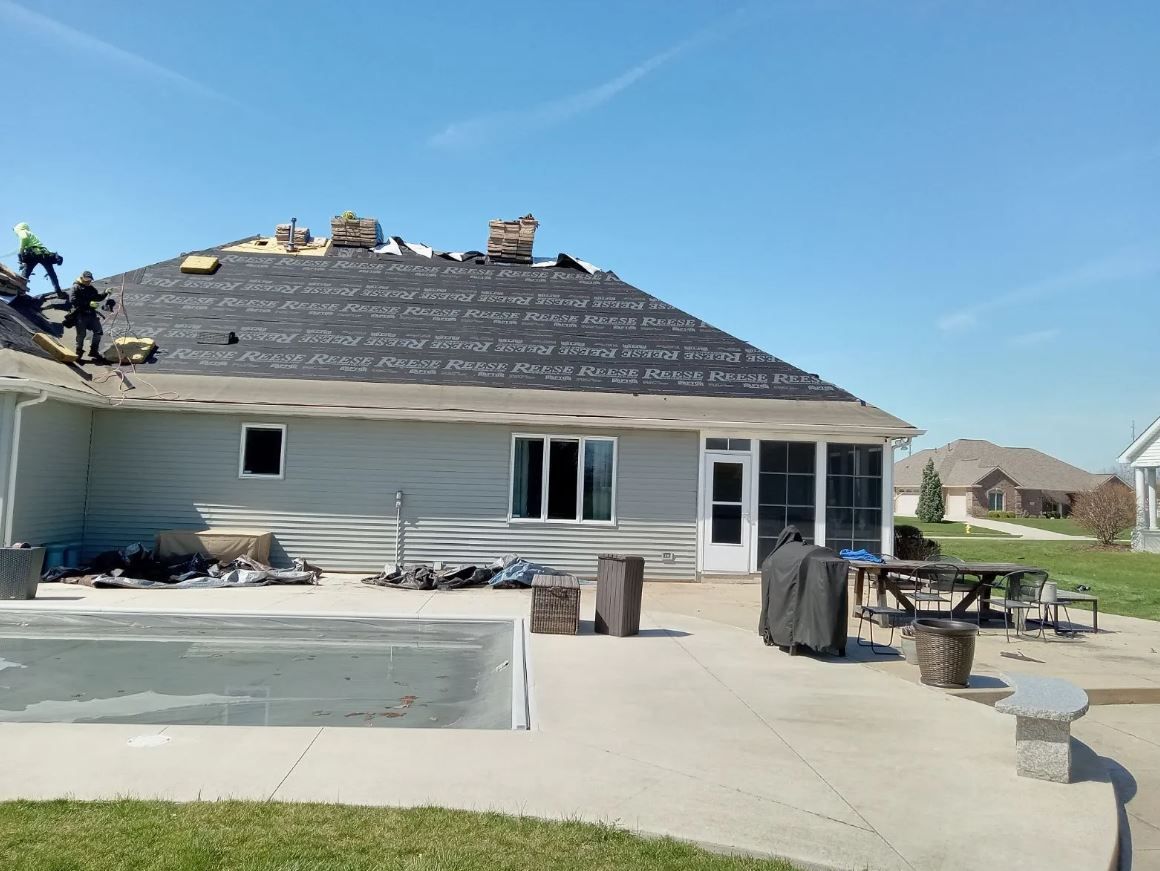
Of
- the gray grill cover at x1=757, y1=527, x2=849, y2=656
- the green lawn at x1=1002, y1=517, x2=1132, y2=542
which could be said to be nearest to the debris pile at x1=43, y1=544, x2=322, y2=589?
the gray grill cover at x1=757, y1=527, x2=849, y2=656

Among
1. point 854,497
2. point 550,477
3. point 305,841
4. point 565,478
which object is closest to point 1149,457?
point 854,497

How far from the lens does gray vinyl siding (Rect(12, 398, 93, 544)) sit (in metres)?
12.2

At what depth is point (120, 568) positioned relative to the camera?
12.3m

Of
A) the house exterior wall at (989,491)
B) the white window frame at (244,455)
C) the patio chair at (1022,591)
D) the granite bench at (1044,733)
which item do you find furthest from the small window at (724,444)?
the house exterior wall at (989,491)

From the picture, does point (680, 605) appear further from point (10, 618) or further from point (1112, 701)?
point (10, 618)

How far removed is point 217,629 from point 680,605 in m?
6.14

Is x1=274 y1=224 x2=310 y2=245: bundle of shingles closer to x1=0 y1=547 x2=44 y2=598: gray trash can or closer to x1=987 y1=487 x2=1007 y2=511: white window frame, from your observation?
x1=0 y1=547 x2=44 y2=598: gray trash can

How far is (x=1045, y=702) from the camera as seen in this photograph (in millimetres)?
5020

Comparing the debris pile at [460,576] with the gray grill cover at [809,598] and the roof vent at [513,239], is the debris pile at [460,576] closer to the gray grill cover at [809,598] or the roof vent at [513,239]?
the gray grill cover at [809,598]

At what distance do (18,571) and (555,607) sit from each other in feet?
21.3

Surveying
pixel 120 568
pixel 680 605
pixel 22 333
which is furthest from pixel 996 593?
pixel 22 333

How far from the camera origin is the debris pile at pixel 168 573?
1191 cm

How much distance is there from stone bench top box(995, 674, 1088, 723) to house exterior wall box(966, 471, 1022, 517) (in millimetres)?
57147

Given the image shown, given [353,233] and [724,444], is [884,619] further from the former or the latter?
[353,233]
